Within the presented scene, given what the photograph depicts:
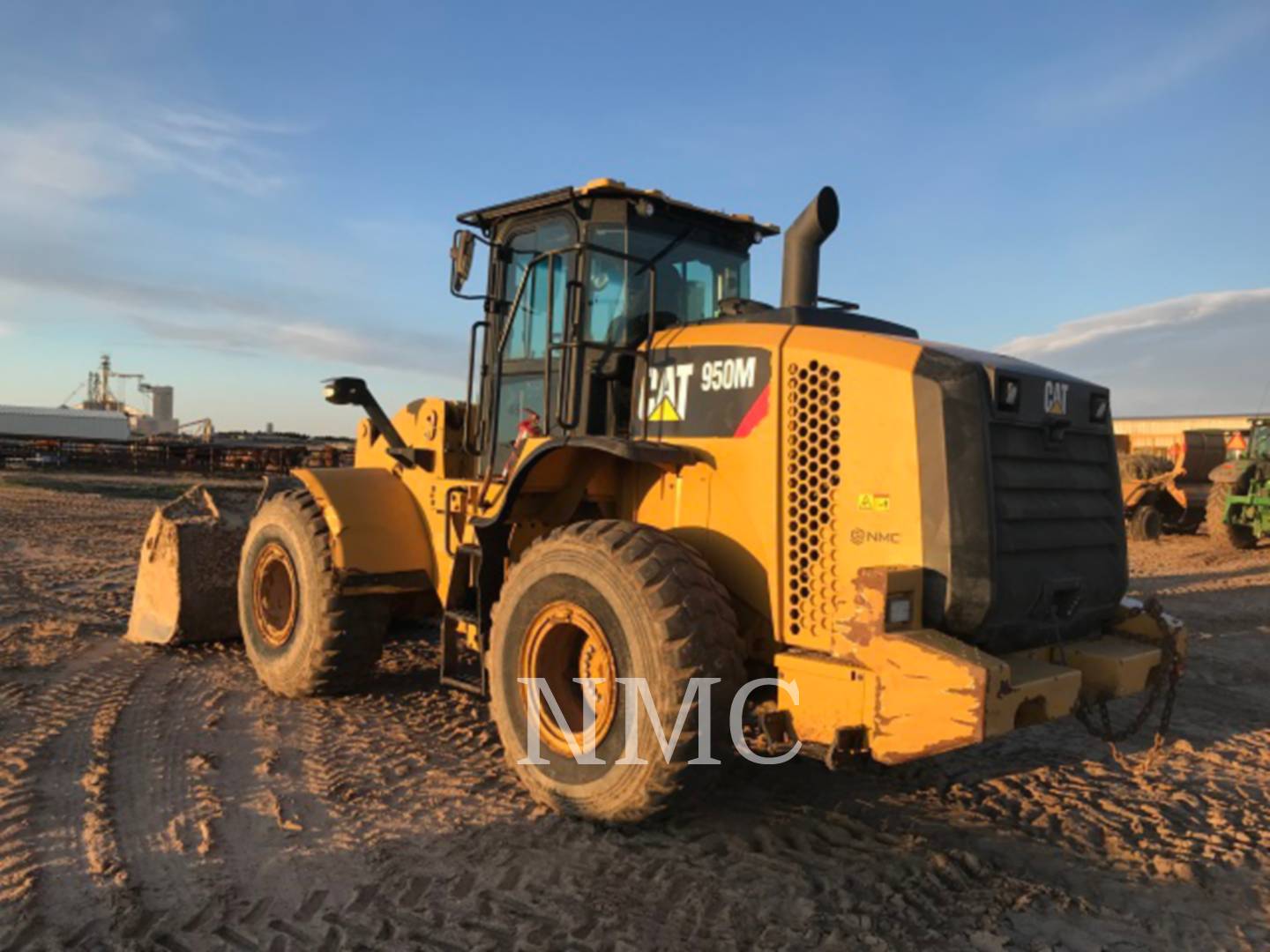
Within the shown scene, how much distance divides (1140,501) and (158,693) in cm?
1977

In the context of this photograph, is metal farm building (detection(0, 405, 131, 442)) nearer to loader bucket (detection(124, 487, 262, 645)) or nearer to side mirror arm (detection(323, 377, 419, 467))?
loader bucket (detection(124, 487, 262, 645))

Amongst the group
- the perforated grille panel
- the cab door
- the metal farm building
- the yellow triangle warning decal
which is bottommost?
the perforated grille panel

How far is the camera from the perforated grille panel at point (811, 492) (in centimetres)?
387

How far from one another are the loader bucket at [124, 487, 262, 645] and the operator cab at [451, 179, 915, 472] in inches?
113

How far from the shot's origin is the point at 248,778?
458 cm

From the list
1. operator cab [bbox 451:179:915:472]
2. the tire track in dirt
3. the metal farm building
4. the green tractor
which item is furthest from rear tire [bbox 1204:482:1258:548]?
the metal farm building

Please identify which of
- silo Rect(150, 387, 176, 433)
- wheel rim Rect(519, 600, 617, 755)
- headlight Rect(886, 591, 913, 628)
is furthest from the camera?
silo Rect(150, 387, 176, 433)

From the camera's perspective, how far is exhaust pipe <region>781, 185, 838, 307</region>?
470 cm

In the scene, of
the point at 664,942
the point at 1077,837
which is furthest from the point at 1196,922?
the point at 664,942

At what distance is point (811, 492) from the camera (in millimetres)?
3926

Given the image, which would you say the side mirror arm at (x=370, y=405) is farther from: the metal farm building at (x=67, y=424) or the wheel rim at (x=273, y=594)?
the metal farm building at (x=67, y=424)

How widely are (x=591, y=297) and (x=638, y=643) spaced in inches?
79.7

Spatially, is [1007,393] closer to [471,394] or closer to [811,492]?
[811,492]

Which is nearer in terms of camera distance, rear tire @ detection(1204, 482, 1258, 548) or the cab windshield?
the cab windshield
